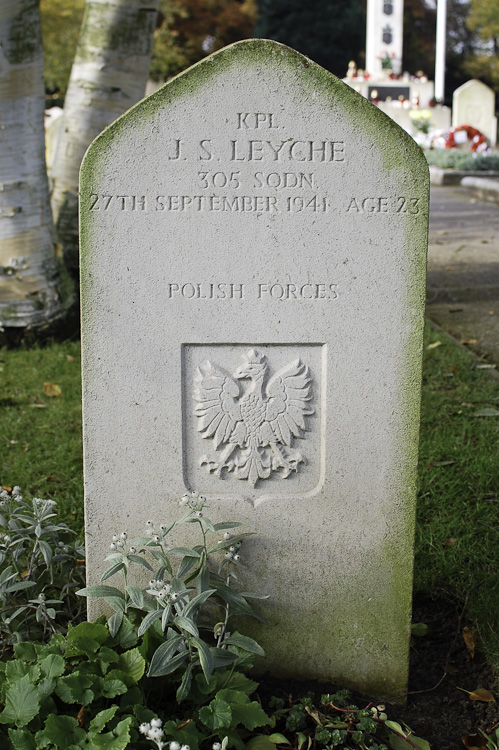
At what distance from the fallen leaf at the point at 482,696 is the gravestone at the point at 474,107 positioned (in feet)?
84.3

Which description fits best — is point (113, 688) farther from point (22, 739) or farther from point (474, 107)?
point (474, 107)

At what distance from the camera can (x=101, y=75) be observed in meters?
5.64

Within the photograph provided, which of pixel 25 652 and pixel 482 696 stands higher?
pixel 25 652

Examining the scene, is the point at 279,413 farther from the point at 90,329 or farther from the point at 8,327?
the point at 8,327

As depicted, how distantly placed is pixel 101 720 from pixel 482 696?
3.92ft

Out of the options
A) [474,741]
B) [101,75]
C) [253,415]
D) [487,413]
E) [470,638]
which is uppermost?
[101,75]

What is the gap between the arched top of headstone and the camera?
6.95ft

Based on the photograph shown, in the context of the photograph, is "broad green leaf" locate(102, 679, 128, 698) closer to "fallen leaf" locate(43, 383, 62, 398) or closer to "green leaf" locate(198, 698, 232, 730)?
"green leaf" locate(198, 698, 232, 730)

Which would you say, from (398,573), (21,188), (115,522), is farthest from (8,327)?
(398,573)

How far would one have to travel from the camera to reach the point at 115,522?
2.35 metres

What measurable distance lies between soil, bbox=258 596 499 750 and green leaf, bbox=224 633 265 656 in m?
0.25

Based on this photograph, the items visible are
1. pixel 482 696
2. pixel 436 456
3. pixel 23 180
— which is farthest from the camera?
pixel 23 180

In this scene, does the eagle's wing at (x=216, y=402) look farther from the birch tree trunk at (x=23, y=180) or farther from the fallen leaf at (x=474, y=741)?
the birch tree trunk at (x=23, y=180)

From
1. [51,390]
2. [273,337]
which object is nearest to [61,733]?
[273,337]
